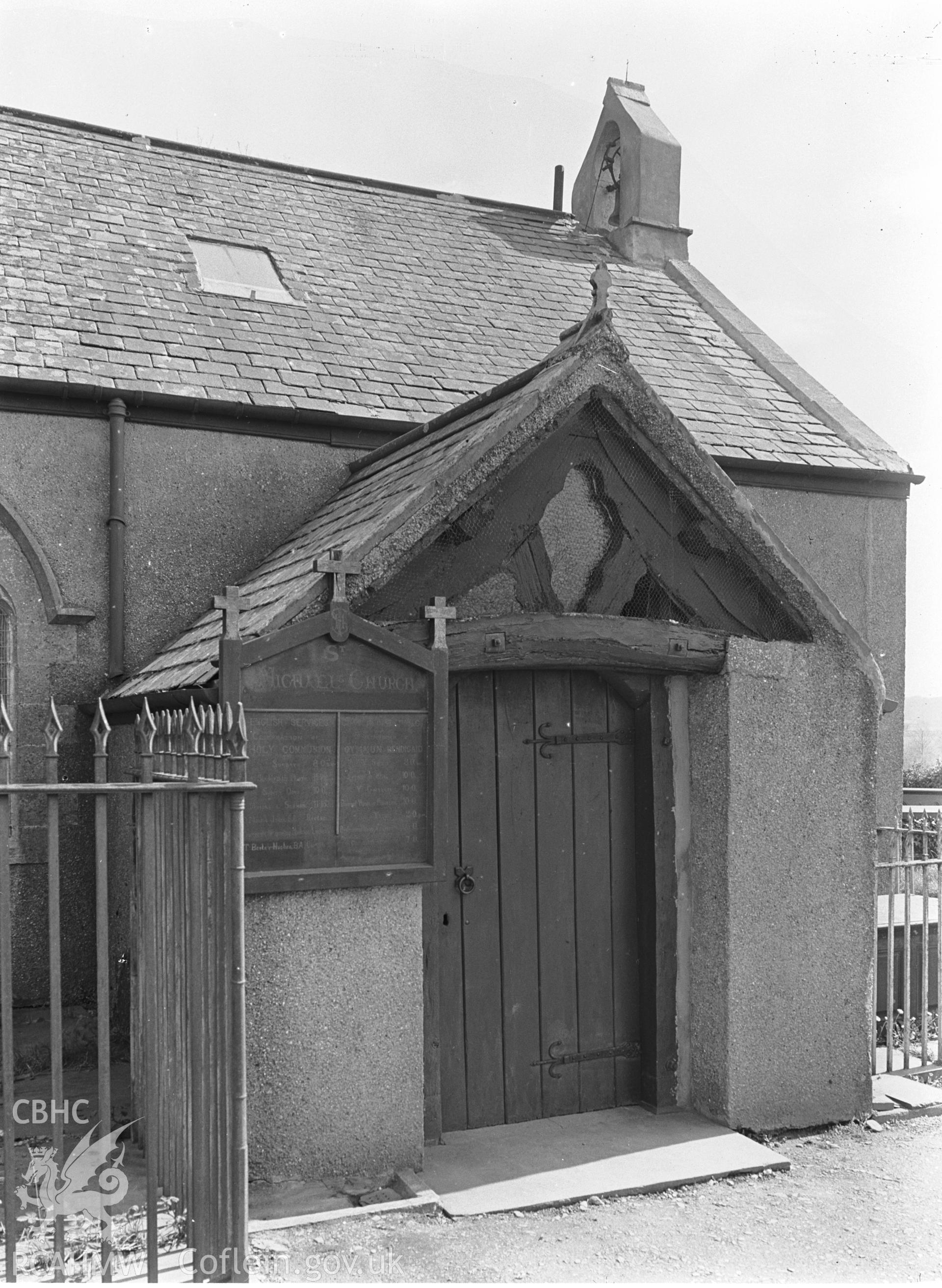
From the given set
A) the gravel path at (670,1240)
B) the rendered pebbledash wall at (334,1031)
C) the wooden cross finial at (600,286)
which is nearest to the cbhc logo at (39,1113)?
the rendered pebbledash wall at (334,1031)

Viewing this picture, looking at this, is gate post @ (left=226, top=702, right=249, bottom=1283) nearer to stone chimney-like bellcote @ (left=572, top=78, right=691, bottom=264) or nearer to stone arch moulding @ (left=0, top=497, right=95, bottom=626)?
stone arch moulding @ (left=0, top=497, right=95, bottom=626)

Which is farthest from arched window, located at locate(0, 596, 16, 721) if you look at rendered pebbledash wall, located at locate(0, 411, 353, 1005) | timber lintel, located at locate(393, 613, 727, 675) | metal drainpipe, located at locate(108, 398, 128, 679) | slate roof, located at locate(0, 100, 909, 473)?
timber lintel, located at locate(393, 613, 727, 675)

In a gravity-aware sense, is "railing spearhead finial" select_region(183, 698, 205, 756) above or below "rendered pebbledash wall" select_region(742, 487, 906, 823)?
below

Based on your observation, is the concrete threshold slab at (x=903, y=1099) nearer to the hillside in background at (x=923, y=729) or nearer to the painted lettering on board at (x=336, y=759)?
the painted lettering on board at (x=336, y=759)

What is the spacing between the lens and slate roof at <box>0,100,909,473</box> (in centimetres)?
802

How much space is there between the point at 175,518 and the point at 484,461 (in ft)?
9.69

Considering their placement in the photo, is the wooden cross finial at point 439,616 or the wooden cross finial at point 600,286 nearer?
the wooden cross finial at point 439,616

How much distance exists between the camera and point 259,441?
7.92 metres

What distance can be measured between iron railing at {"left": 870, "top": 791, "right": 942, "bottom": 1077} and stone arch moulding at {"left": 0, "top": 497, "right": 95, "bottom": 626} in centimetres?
525

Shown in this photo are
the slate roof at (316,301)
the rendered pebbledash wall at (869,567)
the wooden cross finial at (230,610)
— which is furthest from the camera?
the rendered pebbledash wall at (869,567)

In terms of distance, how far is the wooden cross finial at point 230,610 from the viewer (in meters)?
4.96

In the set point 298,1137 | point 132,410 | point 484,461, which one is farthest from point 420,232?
point 298,1137

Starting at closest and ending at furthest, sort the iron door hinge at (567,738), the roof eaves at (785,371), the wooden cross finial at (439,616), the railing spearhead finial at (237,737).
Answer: the railing spearhead finial at (237,737), the wooden cross finial at (439,616), the iron door hinge at (567,738), the roof eaves at (785,371)

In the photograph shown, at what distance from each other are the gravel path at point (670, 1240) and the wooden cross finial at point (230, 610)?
8.27 ft
